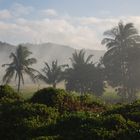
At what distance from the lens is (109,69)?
233ft

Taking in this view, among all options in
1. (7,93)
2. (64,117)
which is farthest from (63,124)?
(7,93)

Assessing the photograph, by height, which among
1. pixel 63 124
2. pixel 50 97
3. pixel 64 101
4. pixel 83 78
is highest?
pixel 83 78

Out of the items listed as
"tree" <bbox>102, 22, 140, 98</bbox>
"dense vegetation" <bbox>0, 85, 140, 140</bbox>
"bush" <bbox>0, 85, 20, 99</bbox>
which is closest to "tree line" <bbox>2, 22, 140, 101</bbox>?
"tree" <bbox>102, 22, 140, 98</bbox>

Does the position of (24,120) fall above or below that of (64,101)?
below

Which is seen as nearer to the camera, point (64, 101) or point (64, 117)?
point (64, 117)

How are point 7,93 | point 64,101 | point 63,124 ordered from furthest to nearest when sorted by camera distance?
point 7,93 < point 64,101 < point 63,124

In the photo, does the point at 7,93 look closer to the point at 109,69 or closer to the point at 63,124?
the point at 63,124

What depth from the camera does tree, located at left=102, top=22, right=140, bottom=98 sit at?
69.6 metres

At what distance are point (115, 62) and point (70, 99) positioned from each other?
49.6 metres

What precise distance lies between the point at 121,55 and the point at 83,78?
8.05 metres

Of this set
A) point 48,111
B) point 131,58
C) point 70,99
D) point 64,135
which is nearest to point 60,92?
point 70,99

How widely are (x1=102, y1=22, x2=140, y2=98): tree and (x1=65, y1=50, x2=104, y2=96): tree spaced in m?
2.15

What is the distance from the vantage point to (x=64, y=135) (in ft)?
45.2

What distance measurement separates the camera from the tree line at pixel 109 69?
2721 inches
